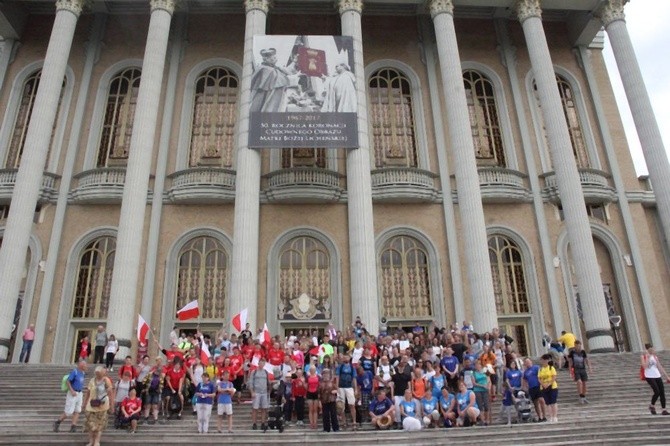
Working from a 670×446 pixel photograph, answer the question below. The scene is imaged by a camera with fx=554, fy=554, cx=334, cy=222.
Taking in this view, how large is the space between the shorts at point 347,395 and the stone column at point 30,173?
11976 mm

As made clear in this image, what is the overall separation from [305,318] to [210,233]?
4.90m

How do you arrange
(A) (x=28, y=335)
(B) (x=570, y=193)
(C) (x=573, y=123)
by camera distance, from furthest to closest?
(C) (x=573, y=123) < (B) (x=570, y=193) < (A) (x=28, y=335)

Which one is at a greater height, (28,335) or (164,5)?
(164,5)

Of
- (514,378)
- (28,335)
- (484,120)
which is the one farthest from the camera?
(484,120)

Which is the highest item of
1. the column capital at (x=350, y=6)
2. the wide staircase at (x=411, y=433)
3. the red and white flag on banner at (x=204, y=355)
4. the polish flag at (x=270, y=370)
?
the column capital at (x=350, y=6)

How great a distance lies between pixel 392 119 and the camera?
23.5 metres

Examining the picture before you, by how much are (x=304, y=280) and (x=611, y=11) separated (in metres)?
16.7

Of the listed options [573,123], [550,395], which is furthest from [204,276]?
[573,123]

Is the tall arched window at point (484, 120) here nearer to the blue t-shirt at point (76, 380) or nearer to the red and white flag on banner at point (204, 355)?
the red and white flag on banner at point (204, 355)

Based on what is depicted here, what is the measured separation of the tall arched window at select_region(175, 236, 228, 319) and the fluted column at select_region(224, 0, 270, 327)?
A: 1.10 meters

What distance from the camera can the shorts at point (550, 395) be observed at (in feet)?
35.2

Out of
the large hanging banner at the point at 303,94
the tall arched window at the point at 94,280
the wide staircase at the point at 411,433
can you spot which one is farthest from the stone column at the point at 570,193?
the tall arched window at the point at 94,280

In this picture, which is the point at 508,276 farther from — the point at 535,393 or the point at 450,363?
the point at 535,393

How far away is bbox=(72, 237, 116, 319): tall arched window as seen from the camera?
20.1 meters
